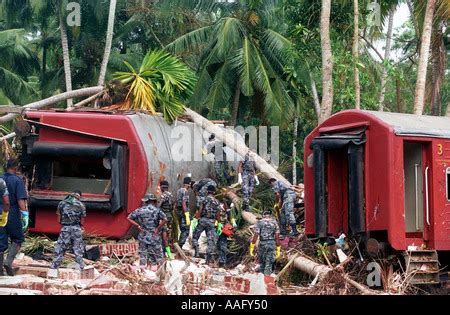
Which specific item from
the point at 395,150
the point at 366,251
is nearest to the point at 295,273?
the point at 366,251

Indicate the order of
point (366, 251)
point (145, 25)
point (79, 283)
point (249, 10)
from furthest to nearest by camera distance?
1. point (145, 25)
2. point (249, 10)
3. point (366, 251)
4. point (79, 283)

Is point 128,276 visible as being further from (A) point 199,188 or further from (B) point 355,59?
(B) point 355,59

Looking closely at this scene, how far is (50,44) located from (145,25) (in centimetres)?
561

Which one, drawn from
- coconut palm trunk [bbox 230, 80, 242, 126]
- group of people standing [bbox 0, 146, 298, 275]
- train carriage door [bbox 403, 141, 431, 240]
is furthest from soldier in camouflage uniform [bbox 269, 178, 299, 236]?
coconut palm trunk [bbox 230, 80, 242, 126]

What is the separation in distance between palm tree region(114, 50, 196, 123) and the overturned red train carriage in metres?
5.33

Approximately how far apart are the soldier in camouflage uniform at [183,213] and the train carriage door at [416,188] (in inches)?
184

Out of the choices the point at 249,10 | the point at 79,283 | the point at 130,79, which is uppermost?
the point at 249,10

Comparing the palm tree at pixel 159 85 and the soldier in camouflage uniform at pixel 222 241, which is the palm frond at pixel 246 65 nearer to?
the palm tree at pixel 159 85

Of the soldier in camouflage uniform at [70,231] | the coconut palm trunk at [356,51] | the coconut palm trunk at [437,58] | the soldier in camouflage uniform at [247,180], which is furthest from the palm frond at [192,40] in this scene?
the soldier in camouflage uniform at [70,231]

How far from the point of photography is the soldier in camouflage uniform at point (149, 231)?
13.8 meters

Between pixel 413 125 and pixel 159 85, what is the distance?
22.9 feet

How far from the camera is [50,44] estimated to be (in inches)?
1496

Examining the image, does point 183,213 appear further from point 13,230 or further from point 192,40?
point 192,40

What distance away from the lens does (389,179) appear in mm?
12000
